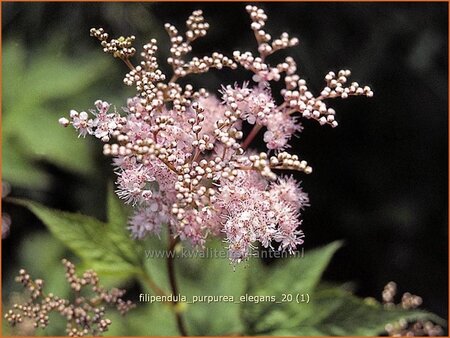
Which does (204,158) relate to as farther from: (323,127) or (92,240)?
(323,127)

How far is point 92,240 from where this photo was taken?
1.59 metres

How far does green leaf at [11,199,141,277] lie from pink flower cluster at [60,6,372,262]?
303 millimetres

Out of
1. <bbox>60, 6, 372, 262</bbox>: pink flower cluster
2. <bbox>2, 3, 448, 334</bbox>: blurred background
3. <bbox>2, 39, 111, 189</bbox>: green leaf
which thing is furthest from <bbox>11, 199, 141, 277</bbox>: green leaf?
<bbox>2, 39, 111, 189</bbox>: green leaf

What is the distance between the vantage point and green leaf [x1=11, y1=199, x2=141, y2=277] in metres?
1.55

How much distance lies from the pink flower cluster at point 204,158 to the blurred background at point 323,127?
1134 mm

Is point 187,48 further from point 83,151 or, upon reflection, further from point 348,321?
point 83,151

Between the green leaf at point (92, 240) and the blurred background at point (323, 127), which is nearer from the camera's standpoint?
the green leaf at point (92, 240)

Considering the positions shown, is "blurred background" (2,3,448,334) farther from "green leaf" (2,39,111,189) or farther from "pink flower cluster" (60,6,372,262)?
"pink flower cluster" (60,6,372,262)

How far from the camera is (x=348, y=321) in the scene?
166cm

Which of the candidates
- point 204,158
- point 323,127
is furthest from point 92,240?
point 323,127

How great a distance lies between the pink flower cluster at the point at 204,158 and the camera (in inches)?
47.8

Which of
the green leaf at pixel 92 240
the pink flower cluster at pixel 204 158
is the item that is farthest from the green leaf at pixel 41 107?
the pink flower cluster at pixel 204 158

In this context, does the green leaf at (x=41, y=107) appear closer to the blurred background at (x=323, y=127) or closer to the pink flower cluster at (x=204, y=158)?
the blurred background at (x=323, y=127)

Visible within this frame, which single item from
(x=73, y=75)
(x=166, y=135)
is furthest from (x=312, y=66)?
(x=166, y=135)
